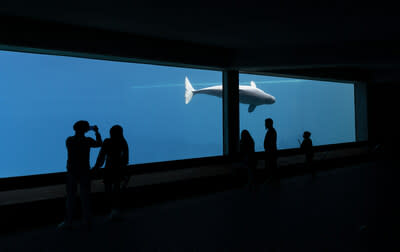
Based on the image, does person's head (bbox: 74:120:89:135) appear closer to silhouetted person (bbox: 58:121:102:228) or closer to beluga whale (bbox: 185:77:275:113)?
silhouetted person (bbox: 58:121:102:228)

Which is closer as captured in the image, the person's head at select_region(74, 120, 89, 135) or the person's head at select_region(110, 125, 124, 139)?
the person's head at select_region(74, 120, 89, 135)

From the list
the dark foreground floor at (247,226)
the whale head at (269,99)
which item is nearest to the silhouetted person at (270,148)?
the dark foreground floor at (247,226)

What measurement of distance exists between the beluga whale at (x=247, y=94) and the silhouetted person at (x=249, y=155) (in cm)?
511

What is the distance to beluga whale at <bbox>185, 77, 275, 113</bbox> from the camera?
14.0 metres

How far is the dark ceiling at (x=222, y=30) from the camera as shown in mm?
7312

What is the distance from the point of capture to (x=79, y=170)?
5445 mm

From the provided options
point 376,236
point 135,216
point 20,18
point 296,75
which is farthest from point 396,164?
point 20,18

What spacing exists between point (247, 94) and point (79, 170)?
12.0 m

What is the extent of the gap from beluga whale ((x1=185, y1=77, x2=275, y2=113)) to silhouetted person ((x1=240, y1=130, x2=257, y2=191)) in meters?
5.11

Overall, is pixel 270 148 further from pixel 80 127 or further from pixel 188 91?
pixel 188 91

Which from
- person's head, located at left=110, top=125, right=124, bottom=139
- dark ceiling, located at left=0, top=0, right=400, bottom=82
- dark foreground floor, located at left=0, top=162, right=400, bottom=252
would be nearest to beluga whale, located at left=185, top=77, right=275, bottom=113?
dark ceiling, located at left=0, top=0, right=400, bottom=82

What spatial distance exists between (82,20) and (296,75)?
31.9 feet

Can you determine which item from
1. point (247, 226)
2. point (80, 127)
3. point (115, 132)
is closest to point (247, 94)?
point (115, 132)

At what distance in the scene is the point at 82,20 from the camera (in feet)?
27.3
